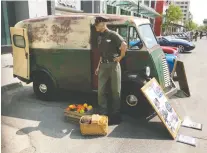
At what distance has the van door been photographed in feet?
18.6

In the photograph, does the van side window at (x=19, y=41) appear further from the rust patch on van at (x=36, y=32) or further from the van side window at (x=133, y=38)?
the van side window at (x=133, y=38)

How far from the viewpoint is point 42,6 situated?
14531 mm

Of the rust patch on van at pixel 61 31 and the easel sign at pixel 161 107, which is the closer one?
the easel sign at pixel 161 107

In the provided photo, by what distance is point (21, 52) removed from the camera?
5891mm

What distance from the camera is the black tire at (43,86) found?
589 cm

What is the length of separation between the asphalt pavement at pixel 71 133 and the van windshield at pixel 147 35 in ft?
5.79

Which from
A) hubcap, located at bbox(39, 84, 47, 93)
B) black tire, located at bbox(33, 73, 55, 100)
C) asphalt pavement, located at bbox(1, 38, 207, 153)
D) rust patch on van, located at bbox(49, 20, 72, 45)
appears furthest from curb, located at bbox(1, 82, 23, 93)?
rust patch on van, located at bbox(49, 20, 72, 45)

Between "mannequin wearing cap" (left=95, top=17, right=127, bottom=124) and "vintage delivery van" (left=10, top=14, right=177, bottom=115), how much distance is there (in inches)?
17.6

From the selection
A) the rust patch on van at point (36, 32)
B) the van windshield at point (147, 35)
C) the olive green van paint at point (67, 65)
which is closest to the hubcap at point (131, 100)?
the olive green van paint at point (67, 65)

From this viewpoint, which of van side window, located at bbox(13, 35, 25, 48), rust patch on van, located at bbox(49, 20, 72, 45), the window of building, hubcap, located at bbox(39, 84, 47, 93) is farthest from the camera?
the window of building

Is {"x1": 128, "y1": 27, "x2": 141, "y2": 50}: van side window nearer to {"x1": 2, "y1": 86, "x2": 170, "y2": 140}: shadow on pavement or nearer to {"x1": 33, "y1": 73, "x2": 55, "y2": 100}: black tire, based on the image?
{"x1": 2, "y1": 86, "x2": 170, "y2": 140}: shadow on pavement

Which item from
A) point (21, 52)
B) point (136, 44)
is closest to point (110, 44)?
point (136, 44)

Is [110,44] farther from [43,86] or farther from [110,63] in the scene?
[43,86]

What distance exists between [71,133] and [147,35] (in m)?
2.93
